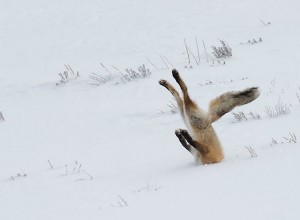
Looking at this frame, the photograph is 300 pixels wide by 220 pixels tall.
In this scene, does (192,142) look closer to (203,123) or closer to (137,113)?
(203,123)

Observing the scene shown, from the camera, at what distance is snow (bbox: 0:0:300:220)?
5.31 metres

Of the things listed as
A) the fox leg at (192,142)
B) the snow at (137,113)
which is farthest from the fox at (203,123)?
the snow at (137,113)

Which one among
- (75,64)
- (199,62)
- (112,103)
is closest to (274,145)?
(112,103)

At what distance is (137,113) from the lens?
9.23m

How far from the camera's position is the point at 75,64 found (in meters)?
12.7

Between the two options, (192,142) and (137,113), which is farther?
(137,113)

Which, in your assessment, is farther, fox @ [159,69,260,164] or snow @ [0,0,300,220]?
fox @ [159,69,260,164]

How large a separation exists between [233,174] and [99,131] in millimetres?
3563

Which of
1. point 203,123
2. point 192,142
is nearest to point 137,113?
point 203,123

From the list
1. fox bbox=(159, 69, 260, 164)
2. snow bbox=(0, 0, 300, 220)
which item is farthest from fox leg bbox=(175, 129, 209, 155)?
snow bbox=(0, 0, 300, 220)

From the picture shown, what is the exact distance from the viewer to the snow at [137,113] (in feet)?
17.4

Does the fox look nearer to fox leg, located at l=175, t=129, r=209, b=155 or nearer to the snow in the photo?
fox leg, located at l=175, t=129, r=209, b=155

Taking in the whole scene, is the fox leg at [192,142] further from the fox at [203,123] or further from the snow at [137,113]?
the snow at [137,113]

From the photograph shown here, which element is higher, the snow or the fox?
the fox
